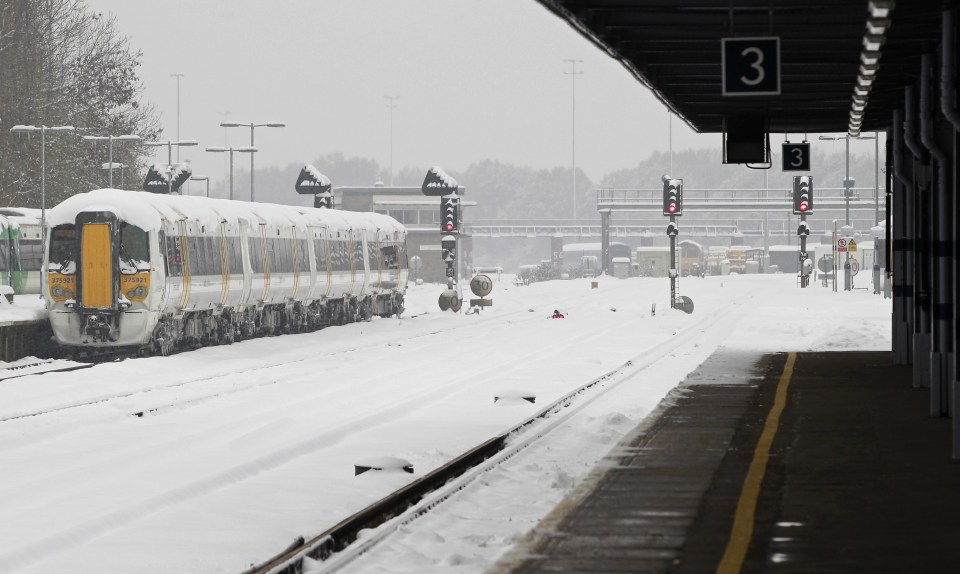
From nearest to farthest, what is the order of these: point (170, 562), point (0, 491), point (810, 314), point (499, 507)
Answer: point (170, 562)
point (499, 507)
point (0, 491)
point (810, 314)

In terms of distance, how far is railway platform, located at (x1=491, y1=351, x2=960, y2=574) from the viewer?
10.1 m

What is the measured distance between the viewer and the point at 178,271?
1318 inches

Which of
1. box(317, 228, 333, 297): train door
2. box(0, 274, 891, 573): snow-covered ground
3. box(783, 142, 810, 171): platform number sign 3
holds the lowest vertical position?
box(0, 274, 891, 573): snow-covered ground

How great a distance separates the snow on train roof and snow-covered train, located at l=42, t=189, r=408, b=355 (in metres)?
0.03

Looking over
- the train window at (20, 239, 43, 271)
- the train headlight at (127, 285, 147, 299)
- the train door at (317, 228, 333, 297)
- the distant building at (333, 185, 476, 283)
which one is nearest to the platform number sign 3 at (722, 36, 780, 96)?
the train headlight at (127, 285, 147, 299)


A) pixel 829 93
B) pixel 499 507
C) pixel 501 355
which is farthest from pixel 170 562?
pixel 501 355

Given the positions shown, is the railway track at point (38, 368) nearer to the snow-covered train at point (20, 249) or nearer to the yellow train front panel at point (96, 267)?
the yellow train front panel at point (96, 267)

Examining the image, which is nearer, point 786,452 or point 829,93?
point 786,452

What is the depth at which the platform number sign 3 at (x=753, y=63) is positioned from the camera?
1658 cm

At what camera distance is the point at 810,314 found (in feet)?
153

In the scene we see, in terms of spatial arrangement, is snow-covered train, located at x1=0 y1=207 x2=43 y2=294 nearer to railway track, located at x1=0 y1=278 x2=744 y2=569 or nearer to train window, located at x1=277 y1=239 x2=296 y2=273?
train window, located at x1=277 y1=239 x2=296 y2=273

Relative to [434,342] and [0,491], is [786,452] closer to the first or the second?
[0,491]

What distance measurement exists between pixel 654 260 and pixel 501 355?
99.5m

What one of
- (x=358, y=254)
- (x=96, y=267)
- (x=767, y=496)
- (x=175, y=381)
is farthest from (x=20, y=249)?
(x=767, y=496)
